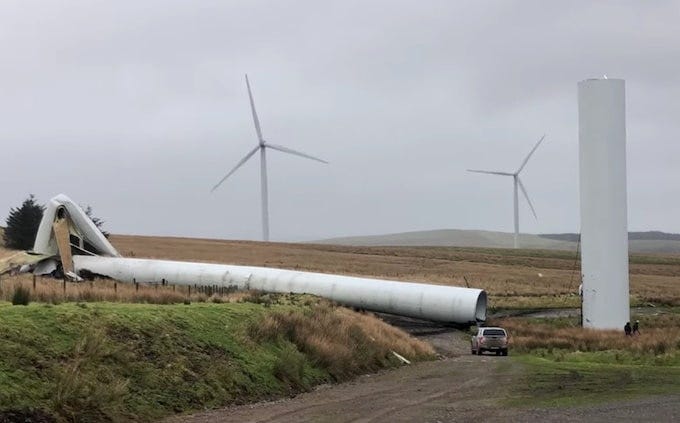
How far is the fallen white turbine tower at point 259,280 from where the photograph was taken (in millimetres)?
49625

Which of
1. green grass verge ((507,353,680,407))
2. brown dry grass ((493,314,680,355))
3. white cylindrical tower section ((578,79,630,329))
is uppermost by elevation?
white cylindrical tower section ((578,79,630,329))

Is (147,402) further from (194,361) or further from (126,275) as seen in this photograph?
(126,275)

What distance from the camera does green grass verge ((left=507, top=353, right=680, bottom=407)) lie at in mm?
18266

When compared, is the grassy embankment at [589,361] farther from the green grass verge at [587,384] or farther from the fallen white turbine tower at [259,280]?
the fallen white turbine tower at [259,280]

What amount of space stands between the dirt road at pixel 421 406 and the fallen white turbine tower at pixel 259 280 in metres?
25.4

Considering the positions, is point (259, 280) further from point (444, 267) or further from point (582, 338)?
point (444, 267)

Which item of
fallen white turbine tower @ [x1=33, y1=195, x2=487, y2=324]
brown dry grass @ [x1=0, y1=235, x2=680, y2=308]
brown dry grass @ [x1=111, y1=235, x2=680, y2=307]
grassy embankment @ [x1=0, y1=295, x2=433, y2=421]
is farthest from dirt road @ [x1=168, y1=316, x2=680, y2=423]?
brown dry grass @ [x1=111, y1=235, x2=680, y2=307]

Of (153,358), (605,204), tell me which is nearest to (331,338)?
(153,358)

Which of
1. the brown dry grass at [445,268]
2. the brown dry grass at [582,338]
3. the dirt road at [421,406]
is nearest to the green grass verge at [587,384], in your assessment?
the dirt road at [421,406]

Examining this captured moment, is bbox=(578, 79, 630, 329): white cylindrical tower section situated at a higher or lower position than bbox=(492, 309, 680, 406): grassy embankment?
higher

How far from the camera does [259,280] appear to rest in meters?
51.2

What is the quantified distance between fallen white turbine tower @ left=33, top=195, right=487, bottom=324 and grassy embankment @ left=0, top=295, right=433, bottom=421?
976 inches

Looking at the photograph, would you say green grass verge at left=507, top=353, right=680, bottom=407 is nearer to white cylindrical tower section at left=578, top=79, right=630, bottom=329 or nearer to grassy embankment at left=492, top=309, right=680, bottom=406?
grassy embankment at left=492, top=309, right=680, bottom=406

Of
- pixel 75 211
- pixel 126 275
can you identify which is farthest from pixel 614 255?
pixel 75 211
